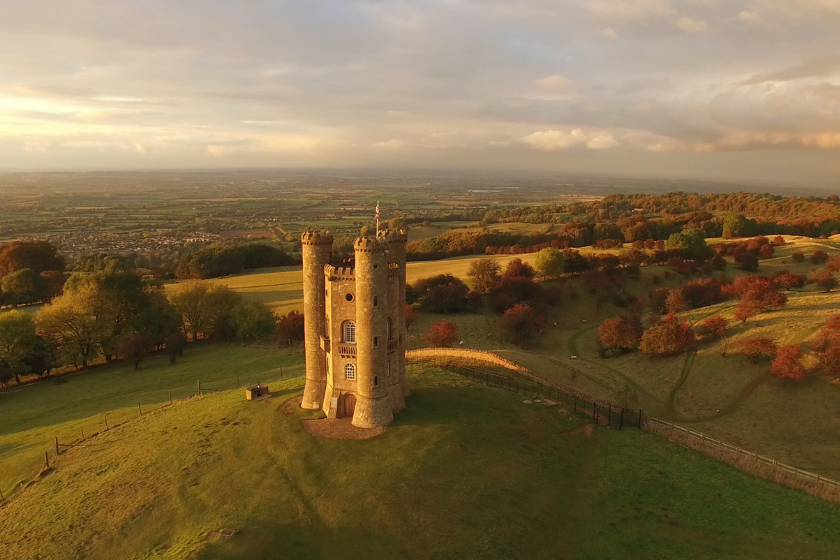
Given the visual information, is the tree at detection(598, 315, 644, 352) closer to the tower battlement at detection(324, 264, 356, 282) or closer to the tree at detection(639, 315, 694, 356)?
the tree at detection(639, 315, 694, 356)

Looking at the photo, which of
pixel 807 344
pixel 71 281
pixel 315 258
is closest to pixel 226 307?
pixel 71 281

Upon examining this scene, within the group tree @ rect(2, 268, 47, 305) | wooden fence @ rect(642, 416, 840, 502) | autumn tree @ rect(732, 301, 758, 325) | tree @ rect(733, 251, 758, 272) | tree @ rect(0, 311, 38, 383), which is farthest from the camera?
tree @ rect(733, 251, 758, 272)

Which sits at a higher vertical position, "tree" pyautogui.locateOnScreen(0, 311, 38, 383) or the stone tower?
the stone tower

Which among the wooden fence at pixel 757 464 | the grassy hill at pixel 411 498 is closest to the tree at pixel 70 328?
the grassy hill at pixel 411 498

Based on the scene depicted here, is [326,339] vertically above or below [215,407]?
above

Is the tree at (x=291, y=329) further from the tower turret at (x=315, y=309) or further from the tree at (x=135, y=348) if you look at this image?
the tower turret at (x=315, y=309)

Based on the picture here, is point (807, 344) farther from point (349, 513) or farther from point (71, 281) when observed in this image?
point (71, 281)

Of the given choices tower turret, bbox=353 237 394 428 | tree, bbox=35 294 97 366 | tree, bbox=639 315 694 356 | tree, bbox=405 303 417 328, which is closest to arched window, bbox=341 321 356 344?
tower turret, bbox=353 237 394 428
